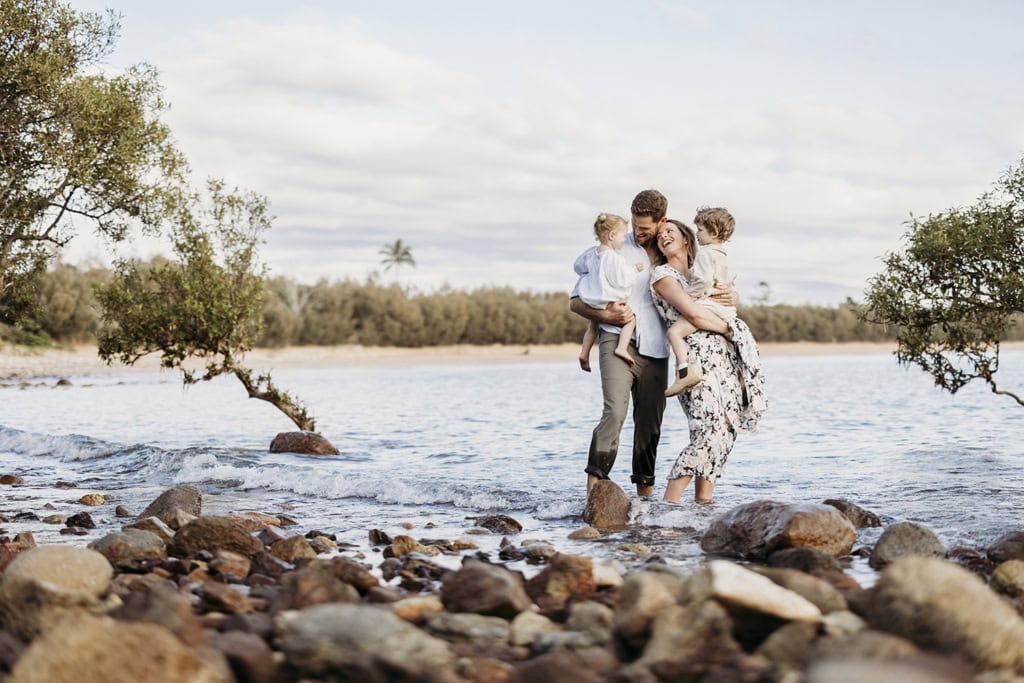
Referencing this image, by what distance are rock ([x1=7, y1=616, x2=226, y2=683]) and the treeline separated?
43833 mm

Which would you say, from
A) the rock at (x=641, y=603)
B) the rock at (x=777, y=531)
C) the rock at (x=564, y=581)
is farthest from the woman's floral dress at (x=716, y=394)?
the rock at (x=641, y=603)

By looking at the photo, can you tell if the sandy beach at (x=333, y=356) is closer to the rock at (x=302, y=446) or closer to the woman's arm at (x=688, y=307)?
the rock at (x=302, y=446)

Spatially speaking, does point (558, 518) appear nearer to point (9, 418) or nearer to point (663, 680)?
point (663, 680)

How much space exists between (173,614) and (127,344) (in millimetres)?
13743

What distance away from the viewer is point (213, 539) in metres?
6.50

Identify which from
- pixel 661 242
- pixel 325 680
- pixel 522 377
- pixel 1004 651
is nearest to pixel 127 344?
pixel 661 242

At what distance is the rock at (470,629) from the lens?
4340 mm

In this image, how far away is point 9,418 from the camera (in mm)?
21906

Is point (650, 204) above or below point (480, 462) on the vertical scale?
above

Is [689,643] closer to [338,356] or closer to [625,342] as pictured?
[625,342]

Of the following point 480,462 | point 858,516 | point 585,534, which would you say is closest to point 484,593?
point 585,534

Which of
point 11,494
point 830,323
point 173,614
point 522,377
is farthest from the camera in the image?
point 830,323

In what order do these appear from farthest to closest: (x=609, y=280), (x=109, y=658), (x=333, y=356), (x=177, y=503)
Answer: (x=333, y=356)
(x=177, y=503)
(x=609, y=280)
(x=109, y=658)

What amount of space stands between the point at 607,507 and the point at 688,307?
5.67 ft
